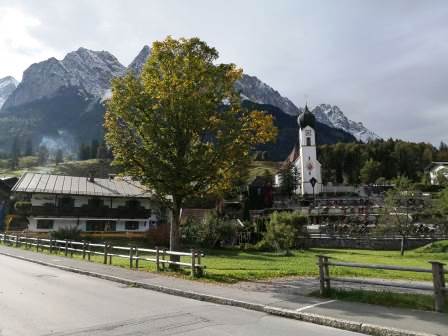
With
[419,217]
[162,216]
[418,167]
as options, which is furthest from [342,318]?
[418,167]

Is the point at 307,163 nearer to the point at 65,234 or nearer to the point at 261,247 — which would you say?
the point at 261,247

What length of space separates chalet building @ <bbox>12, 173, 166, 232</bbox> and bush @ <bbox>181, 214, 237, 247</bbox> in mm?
6376

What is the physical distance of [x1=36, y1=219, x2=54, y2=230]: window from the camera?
5306cm

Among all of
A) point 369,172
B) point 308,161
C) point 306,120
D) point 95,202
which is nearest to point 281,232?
point 95,202

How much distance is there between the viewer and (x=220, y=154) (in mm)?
18906

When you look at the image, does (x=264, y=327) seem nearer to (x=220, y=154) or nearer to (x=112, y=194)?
(x=220, y=154)

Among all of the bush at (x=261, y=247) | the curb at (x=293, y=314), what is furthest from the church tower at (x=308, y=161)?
the curb at (x=293, y=314)

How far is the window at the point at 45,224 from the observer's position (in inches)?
2089

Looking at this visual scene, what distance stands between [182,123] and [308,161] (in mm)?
106293

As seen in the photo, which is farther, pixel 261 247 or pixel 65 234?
pixel 261 247

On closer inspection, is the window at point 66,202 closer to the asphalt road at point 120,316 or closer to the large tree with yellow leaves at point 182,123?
the large tree with yellow leaves at point 182,123

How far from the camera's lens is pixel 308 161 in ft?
400

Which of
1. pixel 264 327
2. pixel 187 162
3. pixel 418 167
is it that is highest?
pixel 418 167

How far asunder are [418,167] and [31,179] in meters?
130
